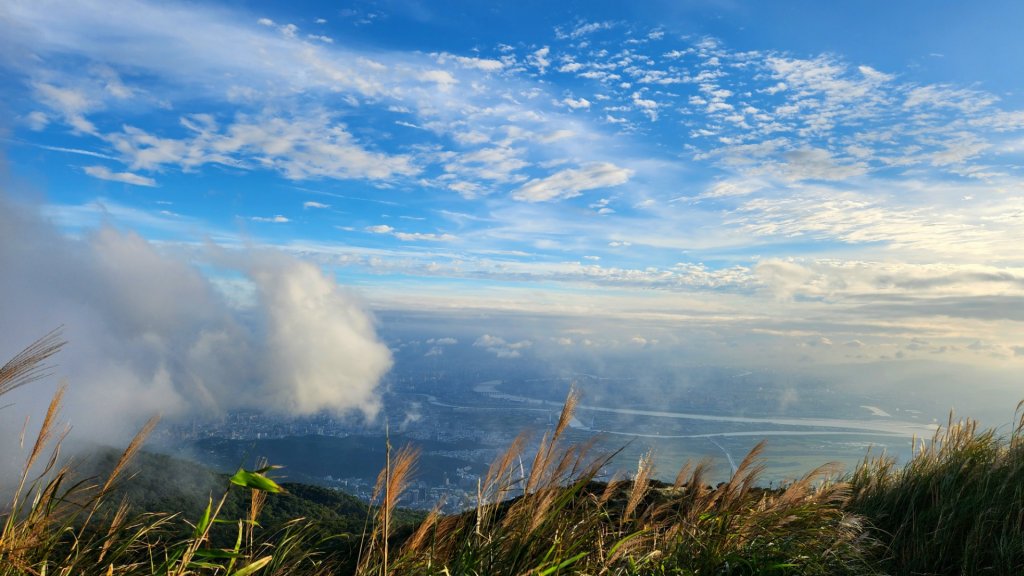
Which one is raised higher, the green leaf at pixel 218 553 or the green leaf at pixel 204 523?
the green leaf at pixel 204 523

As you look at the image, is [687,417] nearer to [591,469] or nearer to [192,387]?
[591,469]

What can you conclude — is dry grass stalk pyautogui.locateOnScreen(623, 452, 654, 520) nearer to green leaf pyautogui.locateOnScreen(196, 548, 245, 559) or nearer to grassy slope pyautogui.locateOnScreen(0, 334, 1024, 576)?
grassy slope pyautogui.locateOnScreen(0, 334, 1024, 576)

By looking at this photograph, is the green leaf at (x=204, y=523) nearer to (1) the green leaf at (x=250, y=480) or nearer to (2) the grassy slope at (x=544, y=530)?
(2) the grassy slope at (x=544, y=530)

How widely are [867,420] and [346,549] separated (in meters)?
50.4

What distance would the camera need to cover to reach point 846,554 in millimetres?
3635

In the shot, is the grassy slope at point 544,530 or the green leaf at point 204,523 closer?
the green leaf at point 204,523

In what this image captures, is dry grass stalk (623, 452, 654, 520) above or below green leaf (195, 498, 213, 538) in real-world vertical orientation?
below

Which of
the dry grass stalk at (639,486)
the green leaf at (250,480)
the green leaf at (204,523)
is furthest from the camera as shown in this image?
the dry grass stalk at (639,486)

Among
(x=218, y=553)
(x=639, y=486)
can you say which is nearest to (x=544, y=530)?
(x=639, y=486)

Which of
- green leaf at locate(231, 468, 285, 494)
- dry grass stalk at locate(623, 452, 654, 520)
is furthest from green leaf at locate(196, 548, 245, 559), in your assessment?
dry grass stalk at locate(623, 452, 654, 520)

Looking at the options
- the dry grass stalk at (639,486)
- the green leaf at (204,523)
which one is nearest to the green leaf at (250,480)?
the green leaf at (204,523)

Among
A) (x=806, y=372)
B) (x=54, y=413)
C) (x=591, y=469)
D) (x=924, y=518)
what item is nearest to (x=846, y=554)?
(x=924, y=518)

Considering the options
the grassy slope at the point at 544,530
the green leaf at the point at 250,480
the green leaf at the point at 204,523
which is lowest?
the grassy slope at the point at 544,530

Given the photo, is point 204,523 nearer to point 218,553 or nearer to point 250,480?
point 218,553
